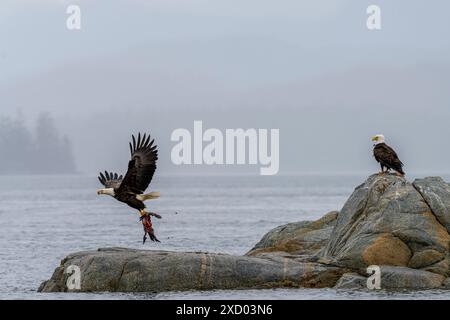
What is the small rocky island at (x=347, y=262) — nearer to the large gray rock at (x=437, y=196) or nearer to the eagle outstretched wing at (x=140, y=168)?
the large gray rock at (x=437, y=196)

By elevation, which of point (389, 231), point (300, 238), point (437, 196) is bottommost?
point (300, 238)

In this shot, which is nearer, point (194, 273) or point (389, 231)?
point (194, 273)

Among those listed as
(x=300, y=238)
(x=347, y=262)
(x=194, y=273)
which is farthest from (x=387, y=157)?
(x=194, y=273)

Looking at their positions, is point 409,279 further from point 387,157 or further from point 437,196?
point 387,157

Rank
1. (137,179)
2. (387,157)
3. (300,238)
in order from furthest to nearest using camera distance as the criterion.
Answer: (300,238) → (387,157) → (137,179)

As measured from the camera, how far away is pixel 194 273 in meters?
26.5

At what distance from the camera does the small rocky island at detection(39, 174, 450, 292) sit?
26375 millimetres

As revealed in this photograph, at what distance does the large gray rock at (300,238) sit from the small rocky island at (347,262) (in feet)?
9.84

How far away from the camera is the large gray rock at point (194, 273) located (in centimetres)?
2641

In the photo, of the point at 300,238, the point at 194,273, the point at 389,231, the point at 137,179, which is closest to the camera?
the point at 137,179

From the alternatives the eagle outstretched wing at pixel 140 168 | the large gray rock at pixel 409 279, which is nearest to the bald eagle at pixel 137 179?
the eagle outstretched wing at pixel 140 168

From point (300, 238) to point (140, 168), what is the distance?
848 centimetres

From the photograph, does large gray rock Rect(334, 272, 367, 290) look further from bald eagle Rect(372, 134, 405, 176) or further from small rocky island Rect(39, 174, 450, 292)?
bald eagle Rect(372, 134, 405, 176)

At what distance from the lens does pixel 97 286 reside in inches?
1049
